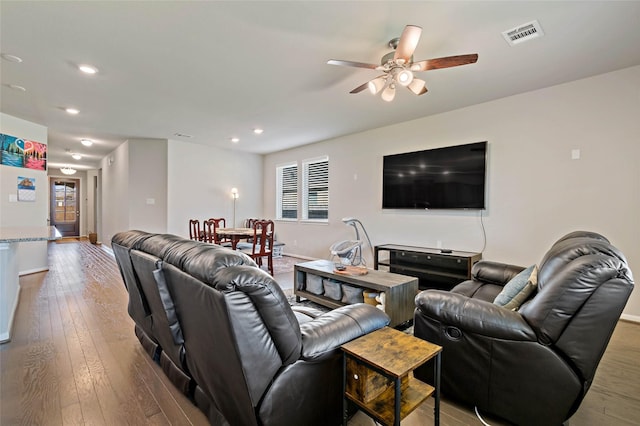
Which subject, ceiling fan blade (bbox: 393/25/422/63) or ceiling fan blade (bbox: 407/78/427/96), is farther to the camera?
ceiling fan blade (bbox: 407/78/427/96)

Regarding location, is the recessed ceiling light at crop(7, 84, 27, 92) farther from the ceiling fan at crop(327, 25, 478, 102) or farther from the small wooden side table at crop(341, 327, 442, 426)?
the small wooden side table at crop(341, 327, 442, 426)

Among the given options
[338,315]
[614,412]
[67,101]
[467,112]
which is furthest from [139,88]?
[614,412]

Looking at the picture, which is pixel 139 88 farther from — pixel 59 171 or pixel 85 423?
pixel 59 171

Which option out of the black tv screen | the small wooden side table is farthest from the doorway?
the small wooden side table

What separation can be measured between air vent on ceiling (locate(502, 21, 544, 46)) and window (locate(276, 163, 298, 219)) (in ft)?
16.5

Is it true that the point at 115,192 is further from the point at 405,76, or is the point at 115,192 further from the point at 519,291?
the point at 519,291

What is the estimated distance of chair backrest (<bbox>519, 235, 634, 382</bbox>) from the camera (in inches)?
51.0

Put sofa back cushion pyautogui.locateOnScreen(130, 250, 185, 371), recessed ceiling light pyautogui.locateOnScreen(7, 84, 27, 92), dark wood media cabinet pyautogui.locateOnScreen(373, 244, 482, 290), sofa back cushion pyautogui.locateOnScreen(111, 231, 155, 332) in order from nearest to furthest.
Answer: sofa back cushion pyautogui.locateOnScreen(130, 250, 185, 371)
sofa back cushion pyautogui.locateOnScreen(111, 231, 155, 332)
recessed ceiling light pyautogui.locateOnScreen(7, 84, 27, 92)
dark wood media cabinet pyautogui.locateOnScreen(373, 244, 482, 290)

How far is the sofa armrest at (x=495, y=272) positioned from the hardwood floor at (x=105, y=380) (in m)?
0.85

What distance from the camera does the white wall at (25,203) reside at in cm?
464

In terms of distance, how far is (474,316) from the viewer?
5.19 feet

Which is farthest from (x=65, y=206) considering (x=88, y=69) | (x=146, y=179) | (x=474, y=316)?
(x=474, y=316)

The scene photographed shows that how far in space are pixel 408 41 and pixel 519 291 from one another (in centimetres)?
189

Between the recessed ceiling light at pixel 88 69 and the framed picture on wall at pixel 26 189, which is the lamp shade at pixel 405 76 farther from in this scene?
the framed picture on wall at pixel 26 189
